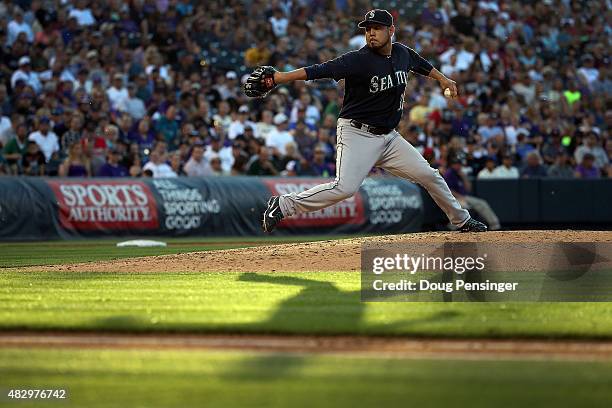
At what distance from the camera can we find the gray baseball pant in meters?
9.88

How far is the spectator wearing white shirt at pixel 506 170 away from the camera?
22.4 meters

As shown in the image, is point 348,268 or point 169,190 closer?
point 348,268

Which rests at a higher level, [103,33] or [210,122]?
[103,33]

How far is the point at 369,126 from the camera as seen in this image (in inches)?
392

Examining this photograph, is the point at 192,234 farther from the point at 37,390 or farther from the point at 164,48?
the point at 37,390

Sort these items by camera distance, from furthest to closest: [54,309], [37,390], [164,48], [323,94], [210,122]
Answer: [323,94]
[164,48]
[210,122]
[54,309]
[37,390]

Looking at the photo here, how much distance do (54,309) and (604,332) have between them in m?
3.56

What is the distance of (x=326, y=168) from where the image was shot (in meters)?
21.3

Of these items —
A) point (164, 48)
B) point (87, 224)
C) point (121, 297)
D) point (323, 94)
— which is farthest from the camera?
point (323, 94)

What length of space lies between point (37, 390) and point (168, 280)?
4499 millimetres


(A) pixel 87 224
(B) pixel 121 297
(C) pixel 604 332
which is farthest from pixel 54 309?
(A) pixel 87 224

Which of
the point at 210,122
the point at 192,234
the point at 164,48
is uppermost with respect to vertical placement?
the point at 164,48

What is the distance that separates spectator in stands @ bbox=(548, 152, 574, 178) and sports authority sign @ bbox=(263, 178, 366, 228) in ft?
17.1

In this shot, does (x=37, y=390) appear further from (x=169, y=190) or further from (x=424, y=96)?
(x=424, y=96)
